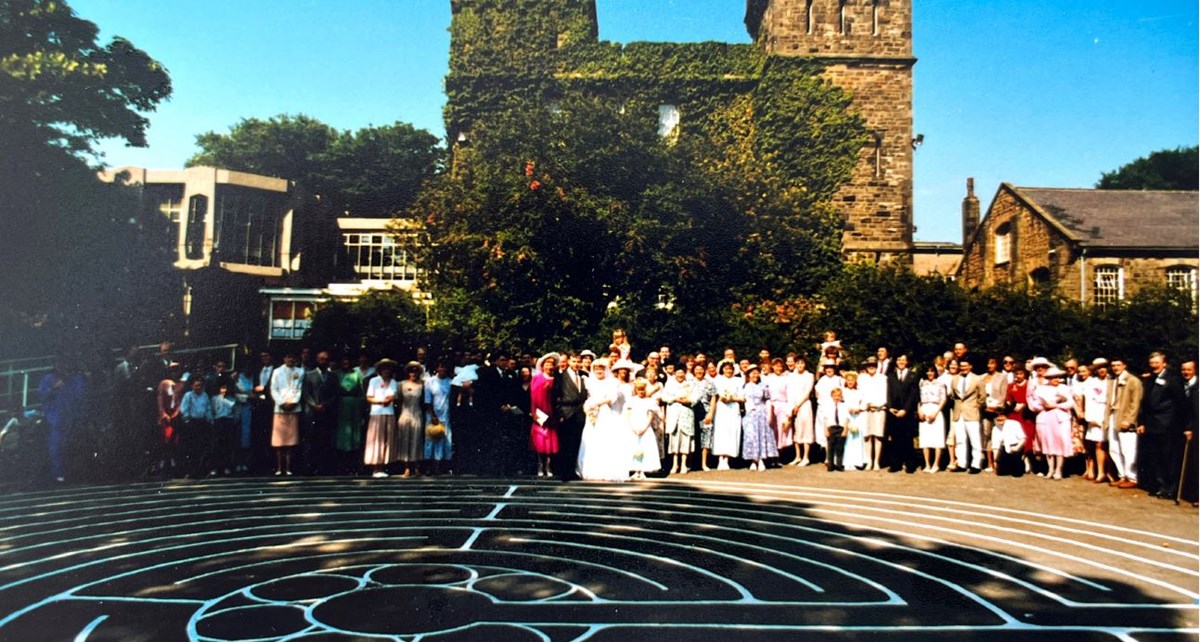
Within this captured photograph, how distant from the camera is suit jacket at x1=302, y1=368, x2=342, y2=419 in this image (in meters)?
9.52

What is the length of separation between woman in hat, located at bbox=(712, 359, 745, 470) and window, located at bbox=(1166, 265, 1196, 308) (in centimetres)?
453

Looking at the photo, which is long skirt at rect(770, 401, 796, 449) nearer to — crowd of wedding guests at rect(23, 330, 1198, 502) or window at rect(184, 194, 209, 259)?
crowd of wedding guests at rect(23, 330, 1198, 502)

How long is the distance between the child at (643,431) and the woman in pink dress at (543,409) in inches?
34.5

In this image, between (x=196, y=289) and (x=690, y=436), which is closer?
(x=196, y=289)

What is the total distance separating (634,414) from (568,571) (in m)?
4.18

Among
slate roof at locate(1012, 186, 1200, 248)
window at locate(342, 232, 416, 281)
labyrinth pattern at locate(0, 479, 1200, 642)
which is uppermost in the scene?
slate roof at locate(1012, 186, 1200, 248)

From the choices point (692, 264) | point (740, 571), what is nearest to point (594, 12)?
point (692, 264)

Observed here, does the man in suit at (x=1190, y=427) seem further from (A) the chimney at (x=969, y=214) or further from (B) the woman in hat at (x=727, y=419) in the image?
(B) the woman in hat at (x=727, y=419)

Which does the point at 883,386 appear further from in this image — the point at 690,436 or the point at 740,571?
the point at 740,571

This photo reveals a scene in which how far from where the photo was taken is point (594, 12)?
8312mm

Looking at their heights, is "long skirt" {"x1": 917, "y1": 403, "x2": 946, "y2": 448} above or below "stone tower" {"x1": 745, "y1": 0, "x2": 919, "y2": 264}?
below

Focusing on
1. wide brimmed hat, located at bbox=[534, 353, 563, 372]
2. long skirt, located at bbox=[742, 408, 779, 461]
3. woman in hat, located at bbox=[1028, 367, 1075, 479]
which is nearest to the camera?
wide brimmed hat, located at bbox=[534, 353, 563, 372]

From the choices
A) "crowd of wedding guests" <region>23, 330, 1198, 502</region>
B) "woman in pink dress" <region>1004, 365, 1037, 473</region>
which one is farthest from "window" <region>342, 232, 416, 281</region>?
"woman in pink dress" <region>1004, 365, 1037, 473</region>

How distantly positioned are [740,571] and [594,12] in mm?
5531
